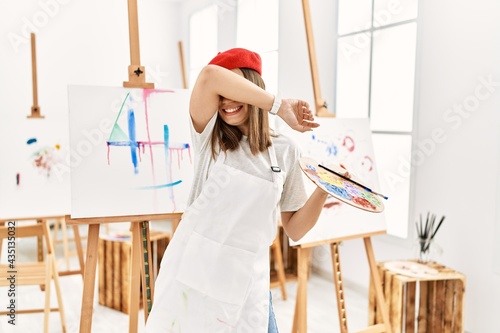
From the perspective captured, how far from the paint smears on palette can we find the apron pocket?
29cm

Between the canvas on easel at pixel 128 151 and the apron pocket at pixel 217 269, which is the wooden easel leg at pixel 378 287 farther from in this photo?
the apron pocket at pixel 217 269

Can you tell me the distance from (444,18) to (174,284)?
2.31 m

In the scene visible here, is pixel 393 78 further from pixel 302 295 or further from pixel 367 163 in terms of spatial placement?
pixel 302 295

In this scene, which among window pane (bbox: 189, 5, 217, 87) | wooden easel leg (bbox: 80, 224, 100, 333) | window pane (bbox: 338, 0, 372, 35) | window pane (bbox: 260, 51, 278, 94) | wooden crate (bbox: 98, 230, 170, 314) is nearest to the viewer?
wooden easel leg (bbox: 80, 224, 100, 333)

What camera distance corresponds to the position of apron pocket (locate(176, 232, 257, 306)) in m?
1.40

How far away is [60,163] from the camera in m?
3.37

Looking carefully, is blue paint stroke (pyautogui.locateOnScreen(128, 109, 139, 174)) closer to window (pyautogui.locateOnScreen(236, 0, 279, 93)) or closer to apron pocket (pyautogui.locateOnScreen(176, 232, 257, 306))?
apron pocket (pyautogui.locateOnScreen(176, 232, 257, 306))

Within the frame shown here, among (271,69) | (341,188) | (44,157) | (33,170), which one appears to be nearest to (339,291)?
(341,188)

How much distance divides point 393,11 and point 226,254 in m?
2.48

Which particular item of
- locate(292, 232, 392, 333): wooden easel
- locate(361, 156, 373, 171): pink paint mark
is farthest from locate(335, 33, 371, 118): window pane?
locate(292, 232, 392, 333): wooden easel

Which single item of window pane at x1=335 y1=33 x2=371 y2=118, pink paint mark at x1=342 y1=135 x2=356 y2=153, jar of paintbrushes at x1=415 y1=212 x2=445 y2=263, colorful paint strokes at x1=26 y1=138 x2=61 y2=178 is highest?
window pane at x1=335 y1=33 x2=371 y2=118

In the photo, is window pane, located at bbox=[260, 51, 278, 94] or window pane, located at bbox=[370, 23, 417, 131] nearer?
window pane, located at bbox=[370, 23, 417, 131]

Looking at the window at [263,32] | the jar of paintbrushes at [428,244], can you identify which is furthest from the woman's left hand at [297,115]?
the window at [263,32]

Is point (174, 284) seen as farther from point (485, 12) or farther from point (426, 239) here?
point (485, 12)
